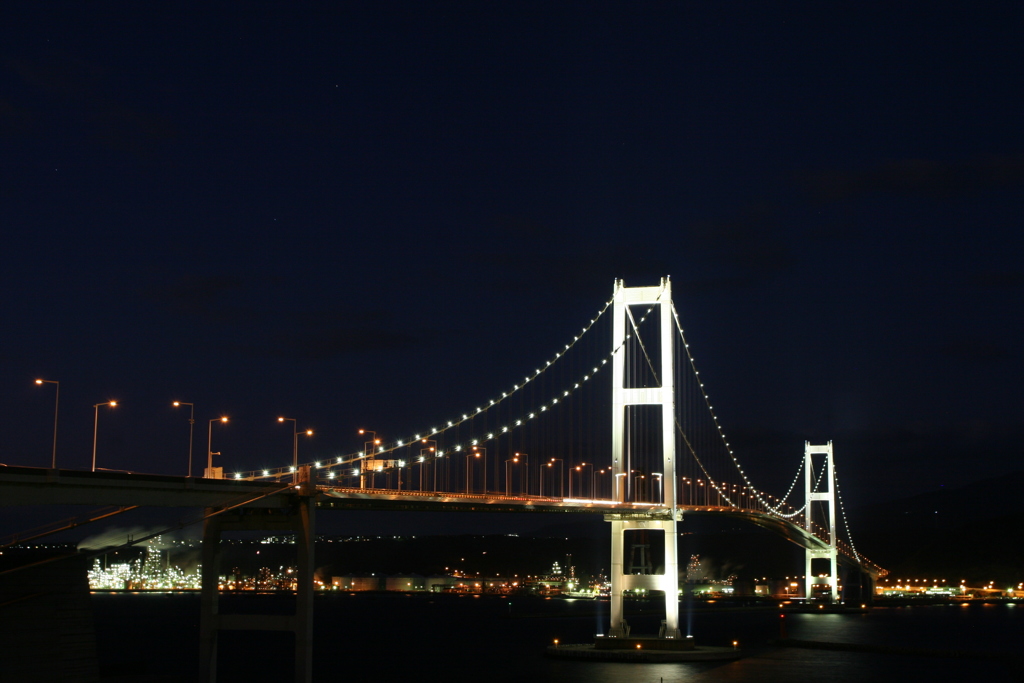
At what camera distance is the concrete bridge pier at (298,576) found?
34.9 meters

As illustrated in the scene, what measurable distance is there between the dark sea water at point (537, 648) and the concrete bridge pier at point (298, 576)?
9.93 metres

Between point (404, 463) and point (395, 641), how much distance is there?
147 ft

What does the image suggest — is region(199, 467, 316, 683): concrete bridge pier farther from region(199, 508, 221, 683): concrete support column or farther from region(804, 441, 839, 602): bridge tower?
region(804, 441, 839, 602): bridge tower

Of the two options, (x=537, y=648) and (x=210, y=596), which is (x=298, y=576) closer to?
(x=210, y=596)

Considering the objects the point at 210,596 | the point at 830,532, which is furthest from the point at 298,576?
the point at 830,532

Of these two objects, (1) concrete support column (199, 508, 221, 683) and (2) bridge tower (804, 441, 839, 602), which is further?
(2) bridge tower (804, 441, 839, 602)

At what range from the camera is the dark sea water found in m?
53.9

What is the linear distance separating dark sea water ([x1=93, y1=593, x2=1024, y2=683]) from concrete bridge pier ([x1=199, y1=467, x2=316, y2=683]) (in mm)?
9930

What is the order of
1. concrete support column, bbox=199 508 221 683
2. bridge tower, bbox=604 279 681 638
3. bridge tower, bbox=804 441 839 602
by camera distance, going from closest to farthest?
concrete support column, bbox=199 508 221 683 → bridge tower, bbox=604 279 681 638 → bridge tower, bbox=804 441 839 602

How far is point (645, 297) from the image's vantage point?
6050cm

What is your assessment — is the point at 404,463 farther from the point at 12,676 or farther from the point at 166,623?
the point at 166,623

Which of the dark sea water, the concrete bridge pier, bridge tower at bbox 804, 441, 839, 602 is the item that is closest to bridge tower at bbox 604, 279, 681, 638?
the dark sea water

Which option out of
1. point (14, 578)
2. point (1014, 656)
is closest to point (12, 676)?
point (14, 578)

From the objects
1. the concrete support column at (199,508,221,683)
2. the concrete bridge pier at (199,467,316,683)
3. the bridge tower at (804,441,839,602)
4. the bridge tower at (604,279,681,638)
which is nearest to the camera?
the concrete bridge pier at (199,467,316,683)
